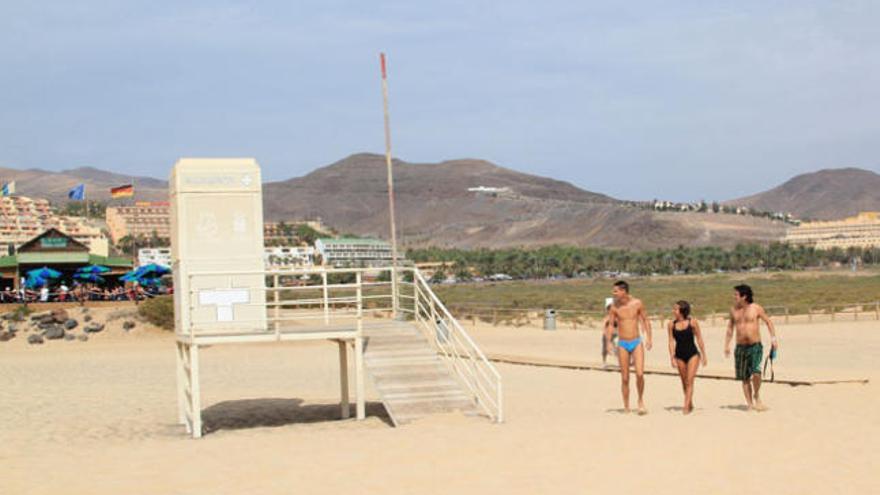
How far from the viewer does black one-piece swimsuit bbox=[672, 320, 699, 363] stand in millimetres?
13898

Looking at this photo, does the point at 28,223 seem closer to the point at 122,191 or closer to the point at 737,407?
the point at 122,191

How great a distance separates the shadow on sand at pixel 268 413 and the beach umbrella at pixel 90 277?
28.3 meters

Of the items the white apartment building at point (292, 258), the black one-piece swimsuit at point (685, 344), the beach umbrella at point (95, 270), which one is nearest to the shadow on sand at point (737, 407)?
the black one-piece swimsuit at point (685, 344)

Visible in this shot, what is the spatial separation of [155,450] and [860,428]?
789 centimetres

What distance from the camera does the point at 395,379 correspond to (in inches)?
574

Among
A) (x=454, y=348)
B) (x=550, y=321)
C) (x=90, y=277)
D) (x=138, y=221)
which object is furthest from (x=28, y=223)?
(x=454, y=348)

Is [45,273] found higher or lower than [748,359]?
higher

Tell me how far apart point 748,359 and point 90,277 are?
37.0m

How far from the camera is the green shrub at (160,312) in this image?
3719cm

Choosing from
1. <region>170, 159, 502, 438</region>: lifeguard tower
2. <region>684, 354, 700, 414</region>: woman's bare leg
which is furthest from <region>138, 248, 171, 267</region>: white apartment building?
<region>684, 354, 700, 414</region>: woman's bare leg

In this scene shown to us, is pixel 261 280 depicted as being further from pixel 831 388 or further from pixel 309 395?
pixel 831 388

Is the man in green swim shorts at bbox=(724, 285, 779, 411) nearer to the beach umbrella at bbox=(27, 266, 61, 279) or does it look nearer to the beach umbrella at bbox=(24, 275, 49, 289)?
the beach umbrella at bbox=(27, 266, 61, 279)

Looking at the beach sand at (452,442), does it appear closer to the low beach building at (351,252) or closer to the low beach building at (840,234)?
the low beach building at (351,252)

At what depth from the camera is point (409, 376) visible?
1467 centimetres
